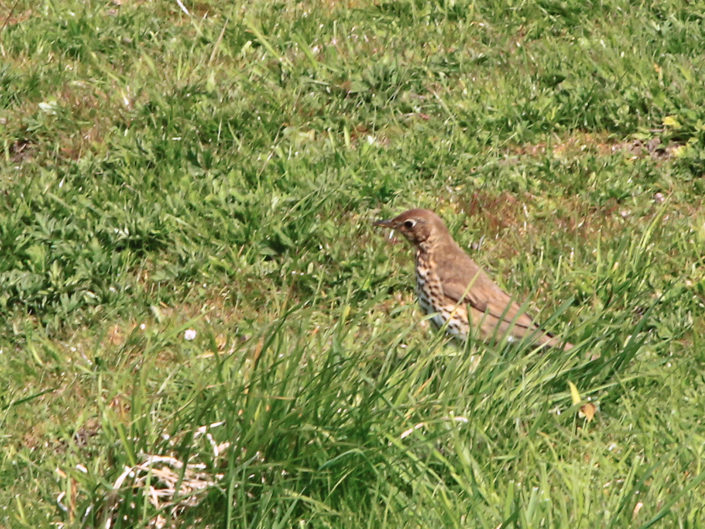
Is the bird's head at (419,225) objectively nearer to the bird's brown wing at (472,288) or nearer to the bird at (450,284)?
the bird at (450,284)

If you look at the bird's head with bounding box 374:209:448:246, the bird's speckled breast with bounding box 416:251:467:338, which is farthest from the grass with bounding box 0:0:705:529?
the bird's head with bounding box 374:209:448:246

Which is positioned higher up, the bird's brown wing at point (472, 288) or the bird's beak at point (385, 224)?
the bird's brown wing at point (472, 288)

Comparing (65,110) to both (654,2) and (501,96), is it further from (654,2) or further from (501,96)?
(654,2)

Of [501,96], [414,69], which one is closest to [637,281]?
[501,96]

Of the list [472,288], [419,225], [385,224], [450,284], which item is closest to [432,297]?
[450,284]

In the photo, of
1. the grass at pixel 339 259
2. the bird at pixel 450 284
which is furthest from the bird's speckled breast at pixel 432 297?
the grass at pixel 339 259

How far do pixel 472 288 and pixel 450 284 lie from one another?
0.12 metres

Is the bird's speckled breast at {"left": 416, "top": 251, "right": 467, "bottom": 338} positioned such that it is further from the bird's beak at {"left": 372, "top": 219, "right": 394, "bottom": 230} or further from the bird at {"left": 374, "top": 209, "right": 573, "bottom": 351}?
the bird's beak at {"left": 372, "top": 219, "right": 394, "bottom": 230}

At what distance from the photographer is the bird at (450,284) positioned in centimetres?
555

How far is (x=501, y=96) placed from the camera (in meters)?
7.28

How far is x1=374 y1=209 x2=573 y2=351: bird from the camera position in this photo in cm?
555

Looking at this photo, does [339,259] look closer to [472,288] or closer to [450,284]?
[450,284]

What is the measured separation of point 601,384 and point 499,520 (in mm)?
1188

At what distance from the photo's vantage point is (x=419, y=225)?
602cm
